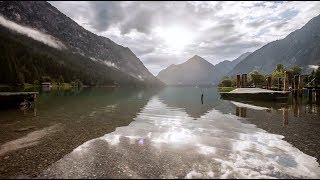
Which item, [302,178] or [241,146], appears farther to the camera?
[241,146]

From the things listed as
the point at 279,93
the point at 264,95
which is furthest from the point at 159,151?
the point at 264,95

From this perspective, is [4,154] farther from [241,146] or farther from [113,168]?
[241,146]

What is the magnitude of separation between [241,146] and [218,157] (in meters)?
3.66

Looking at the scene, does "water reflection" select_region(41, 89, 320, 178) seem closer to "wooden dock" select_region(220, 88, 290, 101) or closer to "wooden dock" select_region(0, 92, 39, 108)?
"wooden dock" select_region(0, 92, 39, 108)

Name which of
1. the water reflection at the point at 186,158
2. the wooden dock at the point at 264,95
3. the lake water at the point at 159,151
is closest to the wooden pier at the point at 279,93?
the wooden dock at the point at 264,95

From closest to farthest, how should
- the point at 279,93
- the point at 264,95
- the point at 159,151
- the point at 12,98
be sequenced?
the point at 159,151, the point at 12,98, the point at 279,93, the point at 264,95

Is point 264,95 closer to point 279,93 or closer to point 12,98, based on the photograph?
point 279,93

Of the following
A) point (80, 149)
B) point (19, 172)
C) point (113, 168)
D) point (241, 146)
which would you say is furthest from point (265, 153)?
point (19, 172)

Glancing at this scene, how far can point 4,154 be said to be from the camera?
16641mm

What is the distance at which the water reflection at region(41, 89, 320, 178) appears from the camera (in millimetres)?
13461

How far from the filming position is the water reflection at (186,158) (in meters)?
13.5

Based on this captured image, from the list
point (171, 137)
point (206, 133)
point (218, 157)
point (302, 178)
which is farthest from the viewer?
point (206, 133)

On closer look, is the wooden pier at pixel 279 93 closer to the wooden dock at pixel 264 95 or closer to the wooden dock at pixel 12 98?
the wooden dock at pixel 264 95

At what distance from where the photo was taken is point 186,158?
15969mm
